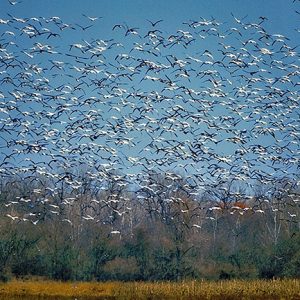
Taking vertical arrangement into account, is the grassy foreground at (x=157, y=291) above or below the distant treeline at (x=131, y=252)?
below

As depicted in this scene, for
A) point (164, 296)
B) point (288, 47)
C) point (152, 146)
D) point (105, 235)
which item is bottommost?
point (164, 296)

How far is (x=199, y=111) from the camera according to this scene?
2769cm

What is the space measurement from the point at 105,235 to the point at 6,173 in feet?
54.5

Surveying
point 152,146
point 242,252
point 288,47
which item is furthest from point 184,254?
point 288,47

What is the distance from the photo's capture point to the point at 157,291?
34.0 metres

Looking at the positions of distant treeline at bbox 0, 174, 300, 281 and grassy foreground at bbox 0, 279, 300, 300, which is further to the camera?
distant treeline at bbox 0, 174, 300, 281

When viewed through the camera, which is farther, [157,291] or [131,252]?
[131,252]

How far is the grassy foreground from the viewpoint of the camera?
106 feet

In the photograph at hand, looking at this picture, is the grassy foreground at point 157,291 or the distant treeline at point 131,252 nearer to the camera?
the grassy foreground at point 157,291

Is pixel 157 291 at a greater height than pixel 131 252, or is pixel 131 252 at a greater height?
pixel 131 252

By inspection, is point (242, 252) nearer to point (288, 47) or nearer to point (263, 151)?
point (263, 151)

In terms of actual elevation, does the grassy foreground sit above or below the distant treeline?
below

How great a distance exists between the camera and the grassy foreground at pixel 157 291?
32406 mm

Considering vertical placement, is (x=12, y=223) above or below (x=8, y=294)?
above
